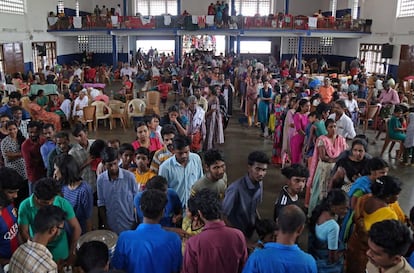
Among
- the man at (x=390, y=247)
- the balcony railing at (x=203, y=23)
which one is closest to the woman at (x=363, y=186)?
the man at (x=390, y=247)

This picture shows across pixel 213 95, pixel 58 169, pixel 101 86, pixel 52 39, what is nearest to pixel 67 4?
pixel 52 39

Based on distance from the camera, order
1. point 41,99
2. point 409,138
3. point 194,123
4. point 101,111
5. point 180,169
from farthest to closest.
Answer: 1. point 101,111
2. point 41,99
3. point 409,138
4. point 194,123
5. point 180,169

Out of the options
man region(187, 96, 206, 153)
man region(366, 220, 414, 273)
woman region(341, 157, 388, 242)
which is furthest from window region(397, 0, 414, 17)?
man region(366, 220, 414, 273)

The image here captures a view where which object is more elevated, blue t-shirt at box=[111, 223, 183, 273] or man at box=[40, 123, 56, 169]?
man at box=[40, 123, 56, 169]

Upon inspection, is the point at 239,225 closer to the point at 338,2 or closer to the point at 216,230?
the point at 216,230

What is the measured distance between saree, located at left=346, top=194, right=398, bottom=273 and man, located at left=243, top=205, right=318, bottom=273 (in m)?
1.30

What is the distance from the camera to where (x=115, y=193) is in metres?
3.53

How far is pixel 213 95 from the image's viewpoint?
784 centimetres

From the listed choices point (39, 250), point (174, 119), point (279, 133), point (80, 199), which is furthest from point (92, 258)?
point (279, 133)

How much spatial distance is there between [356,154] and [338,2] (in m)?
23.3

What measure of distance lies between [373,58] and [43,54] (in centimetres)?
1743

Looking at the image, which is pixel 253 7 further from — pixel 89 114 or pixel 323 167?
pixel 323 167

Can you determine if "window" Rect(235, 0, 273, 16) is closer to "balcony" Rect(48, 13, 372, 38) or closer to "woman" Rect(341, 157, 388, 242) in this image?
"balcony" Rect(48, 13, 372, 38)

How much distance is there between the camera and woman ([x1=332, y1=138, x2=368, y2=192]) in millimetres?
4020
